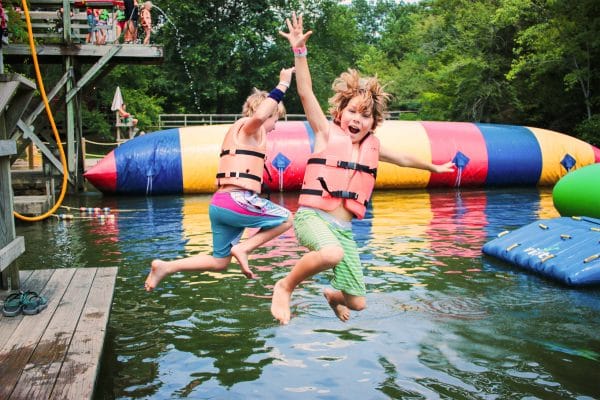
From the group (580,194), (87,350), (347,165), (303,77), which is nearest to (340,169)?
(347,165)

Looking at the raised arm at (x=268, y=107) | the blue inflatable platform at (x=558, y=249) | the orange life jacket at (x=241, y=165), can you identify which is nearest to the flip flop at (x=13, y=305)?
the orange life jacket at (x=241, y=165)

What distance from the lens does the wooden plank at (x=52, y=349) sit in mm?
3487

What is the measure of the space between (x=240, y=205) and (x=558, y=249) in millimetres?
3982

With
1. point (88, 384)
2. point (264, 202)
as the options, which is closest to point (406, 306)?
point (264, 202)

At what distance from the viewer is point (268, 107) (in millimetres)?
4828

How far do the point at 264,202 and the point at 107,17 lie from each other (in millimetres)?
12627

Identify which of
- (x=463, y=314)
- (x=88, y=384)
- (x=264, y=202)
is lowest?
(x=463, y=314)

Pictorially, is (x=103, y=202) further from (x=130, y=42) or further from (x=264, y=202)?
(x=264, y=202)

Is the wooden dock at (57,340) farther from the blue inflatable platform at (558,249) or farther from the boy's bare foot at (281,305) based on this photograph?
the blue inflatable platform at (558,249)

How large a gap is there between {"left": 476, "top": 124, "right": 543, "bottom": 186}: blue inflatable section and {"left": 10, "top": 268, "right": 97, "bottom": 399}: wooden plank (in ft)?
44.4

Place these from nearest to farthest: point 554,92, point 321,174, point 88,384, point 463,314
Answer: point 88,384
point 321,174
point 463,314
point 554,92

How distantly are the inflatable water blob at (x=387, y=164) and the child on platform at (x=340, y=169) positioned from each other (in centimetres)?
1027

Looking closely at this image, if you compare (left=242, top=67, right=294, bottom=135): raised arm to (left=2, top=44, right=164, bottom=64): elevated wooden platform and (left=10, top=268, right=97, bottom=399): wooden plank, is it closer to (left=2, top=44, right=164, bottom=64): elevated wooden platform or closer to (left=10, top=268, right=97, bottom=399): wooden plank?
(left=10, top=268, right=97, bottom=399): wooden plank

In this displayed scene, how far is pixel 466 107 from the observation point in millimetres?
29031
